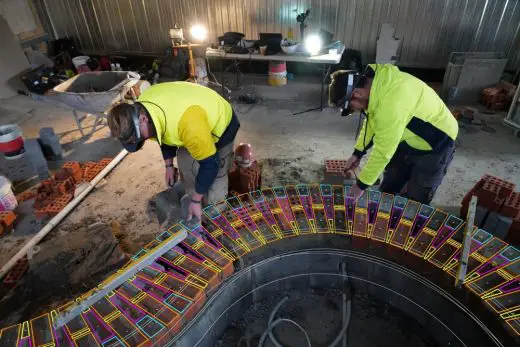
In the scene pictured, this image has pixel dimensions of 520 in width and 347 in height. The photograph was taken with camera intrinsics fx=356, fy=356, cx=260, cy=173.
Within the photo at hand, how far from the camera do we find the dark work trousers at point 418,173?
10.4 feet

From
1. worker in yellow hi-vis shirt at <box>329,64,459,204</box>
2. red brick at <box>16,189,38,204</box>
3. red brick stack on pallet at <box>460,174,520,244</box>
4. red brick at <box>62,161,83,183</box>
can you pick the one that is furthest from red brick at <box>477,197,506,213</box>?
red brick at <box>16,189,38,204</box>

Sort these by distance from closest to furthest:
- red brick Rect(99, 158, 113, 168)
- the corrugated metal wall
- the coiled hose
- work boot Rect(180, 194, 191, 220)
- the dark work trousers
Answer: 1. the coiled hose
2. the dark work trousers
3. work boot Rect(180, 194, 191, 220)
4. red brick Rect(99, 158, 113, 168)
5. the corrugated metal wall

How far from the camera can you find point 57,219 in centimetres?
427

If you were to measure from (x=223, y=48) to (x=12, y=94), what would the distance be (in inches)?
194

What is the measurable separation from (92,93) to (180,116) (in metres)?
3.54

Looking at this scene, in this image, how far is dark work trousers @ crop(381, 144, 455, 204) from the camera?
10.4 ft

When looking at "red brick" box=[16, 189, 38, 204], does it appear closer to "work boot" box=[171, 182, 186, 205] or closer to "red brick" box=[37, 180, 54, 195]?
"red brick" box=[37, 180, 54, 195]

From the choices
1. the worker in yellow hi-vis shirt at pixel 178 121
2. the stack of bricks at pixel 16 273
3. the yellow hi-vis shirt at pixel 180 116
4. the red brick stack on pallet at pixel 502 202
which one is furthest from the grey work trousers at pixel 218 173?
the red brick stack on pallet at pixel 502 202

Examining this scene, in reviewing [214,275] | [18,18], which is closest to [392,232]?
[214,275]

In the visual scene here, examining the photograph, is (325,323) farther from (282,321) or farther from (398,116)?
(398,116)

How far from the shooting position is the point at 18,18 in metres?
8.58

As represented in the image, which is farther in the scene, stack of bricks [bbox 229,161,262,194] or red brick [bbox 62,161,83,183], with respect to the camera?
red brick [bbox 62,161,83,183]

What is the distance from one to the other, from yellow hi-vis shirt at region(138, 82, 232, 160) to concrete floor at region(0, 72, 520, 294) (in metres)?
1.88

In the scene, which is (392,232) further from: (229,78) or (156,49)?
(156,49)
